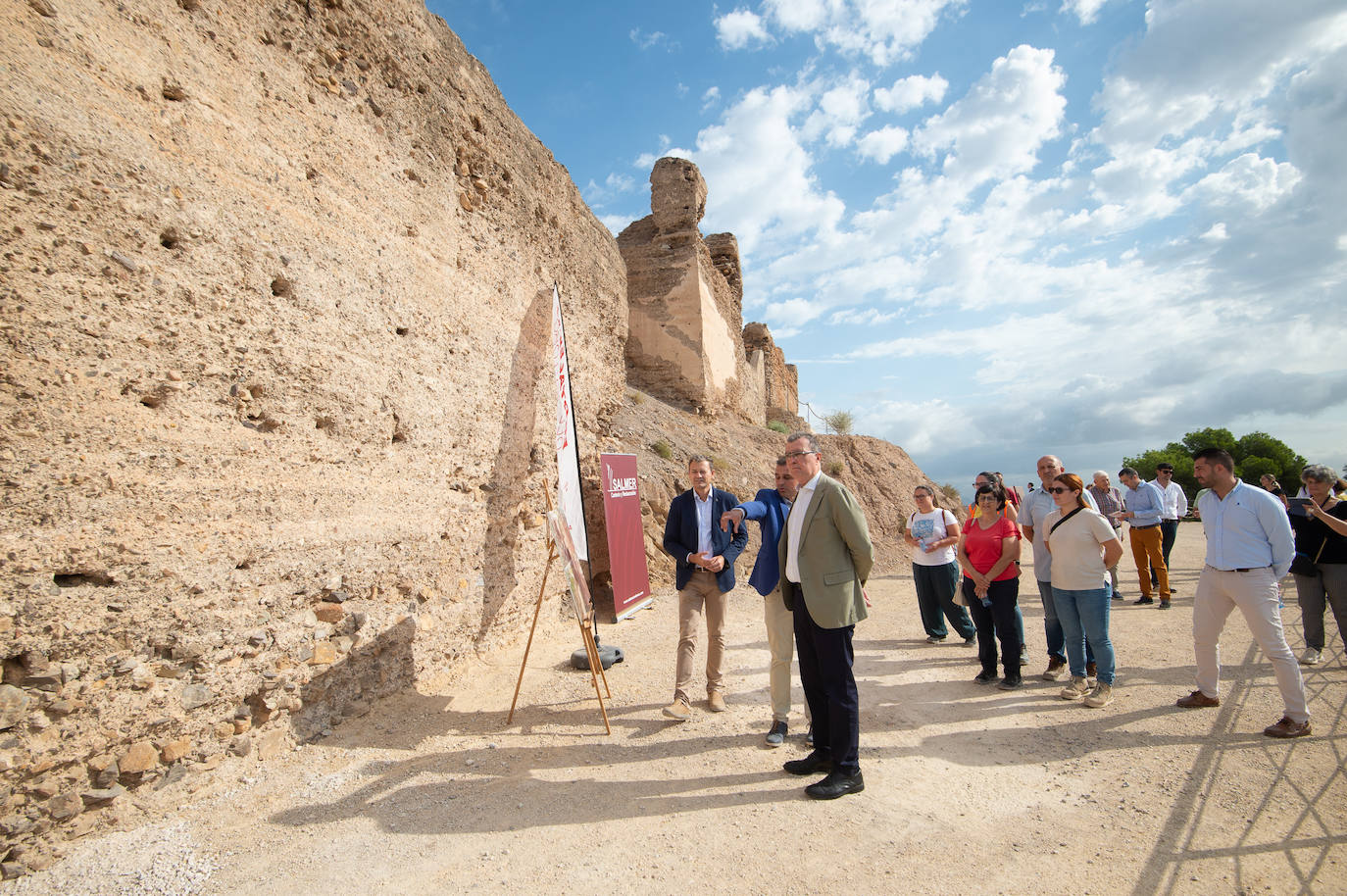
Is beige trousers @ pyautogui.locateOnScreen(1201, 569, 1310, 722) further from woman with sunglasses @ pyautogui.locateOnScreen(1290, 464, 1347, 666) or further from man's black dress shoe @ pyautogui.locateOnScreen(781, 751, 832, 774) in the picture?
man's black dress shoe @ pyautogui.locateOnScreen(781, 751, 832, 774)

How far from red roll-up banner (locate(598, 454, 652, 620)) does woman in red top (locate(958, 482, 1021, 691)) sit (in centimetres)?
406

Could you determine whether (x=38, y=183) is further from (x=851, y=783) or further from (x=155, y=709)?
(x=851, y=783)

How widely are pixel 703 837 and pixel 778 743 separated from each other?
114 cm

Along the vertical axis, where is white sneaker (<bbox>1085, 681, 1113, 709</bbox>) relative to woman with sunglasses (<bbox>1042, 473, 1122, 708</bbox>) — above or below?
below

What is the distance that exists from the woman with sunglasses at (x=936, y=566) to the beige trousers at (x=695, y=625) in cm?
253

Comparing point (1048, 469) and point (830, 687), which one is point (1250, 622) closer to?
point (1048, 469)

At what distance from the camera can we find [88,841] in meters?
2.68

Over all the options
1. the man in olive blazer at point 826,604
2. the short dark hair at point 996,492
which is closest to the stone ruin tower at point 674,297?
the short dark hair at point 996,492

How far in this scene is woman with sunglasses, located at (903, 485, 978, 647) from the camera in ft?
20.5

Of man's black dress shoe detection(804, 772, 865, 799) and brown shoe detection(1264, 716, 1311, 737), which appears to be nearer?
man's black dress shoe detection(804, 772, 865, 799)

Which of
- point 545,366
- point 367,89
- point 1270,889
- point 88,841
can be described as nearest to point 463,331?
point 545,366

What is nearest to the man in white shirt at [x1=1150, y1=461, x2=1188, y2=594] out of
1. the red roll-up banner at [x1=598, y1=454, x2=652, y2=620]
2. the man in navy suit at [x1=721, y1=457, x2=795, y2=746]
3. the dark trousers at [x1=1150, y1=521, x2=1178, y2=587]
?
the dark trousers at [x1=1150, y1=521, x2=1178, y2=587]

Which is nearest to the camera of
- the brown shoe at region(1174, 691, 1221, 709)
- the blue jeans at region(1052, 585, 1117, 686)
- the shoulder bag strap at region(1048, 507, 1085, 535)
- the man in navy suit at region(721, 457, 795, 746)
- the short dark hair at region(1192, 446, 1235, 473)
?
the man in navy suit at region(721, 457, 795, 746)

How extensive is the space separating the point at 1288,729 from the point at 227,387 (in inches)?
254
